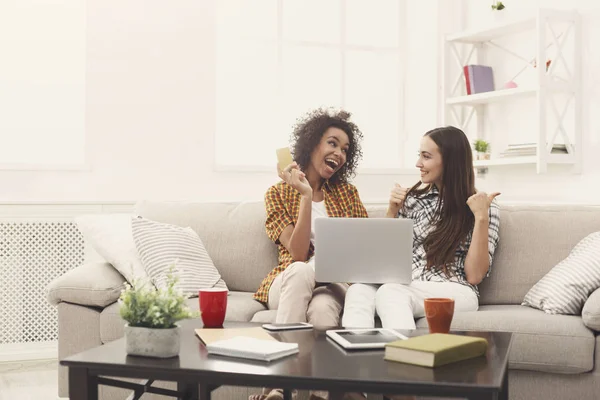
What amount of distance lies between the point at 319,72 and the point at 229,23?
625mm

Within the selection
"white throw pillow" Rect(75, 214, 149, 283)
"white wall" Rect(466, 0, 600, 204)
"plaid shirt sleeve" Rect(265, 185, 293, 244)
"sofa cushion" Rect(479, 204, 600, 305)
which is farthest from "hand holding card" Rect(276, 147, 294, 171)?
"white wall" Rect(466, 0, 600, 204)

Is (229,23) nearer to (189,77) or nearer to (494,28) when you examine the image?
(189,77)

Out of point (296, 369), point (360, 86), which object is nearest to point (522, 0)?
A: point (360, 86)

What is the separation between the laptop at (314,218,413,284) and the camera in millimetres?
2434

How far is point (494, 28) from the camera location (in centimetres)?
434

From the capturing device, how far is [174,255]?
2.84m

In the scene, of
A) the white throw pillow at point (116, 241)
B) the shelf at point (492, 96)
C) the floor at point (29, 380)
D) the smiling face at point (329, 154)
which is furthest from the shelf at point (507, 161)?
the floor at point (29, 380)

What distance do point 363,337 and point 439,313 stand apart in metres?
0.19

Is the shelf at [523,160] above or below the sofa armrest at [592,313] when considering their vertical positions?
above

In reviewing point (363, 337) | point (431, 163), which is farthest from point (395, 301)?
point (431, 163)

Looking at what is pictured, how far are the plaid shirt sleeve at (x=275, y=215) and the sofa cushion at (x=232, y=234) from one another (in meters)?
0.12

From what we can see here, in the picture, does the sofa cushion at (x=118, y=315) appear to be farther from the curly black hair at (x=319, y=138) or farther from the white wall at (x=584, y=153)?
the white wall at (x=584, y=153)

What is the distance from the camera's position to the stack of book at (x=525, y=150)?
401 centimetres

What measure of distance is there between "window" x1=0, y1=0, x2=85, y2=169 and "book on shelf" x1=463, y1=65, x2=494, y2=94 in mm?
2179
